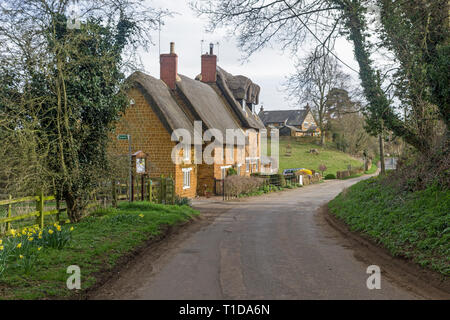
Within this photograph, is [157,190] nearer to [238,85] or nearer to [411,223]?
[411,223]

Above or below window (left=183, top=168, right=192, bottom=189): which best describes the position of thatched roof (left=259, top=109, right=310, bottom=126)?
above

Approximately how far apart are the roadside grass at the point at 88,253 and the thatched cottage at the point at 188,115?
19.4 ft

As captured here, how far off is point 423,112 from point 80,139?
11.8 m

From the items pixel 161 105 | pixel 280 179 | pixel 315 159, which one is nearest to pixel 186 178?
pixel 161 105

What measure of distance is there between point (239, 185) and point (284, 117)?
71.6 metres

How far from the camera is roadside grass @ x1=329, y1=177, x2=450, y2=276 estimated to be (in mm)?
8219

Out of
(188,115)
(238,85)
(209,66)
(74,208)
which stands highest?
(209,66)

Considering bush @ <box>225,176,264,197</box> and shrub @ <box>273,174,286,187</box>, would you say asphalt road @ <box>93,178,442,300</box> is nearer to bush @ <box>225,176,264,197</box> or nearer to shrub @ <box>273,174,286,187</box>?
bush @ <box>225,176,264,197</box>

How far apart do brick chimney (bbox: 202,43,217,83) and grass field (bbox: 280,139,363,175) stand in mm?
20031

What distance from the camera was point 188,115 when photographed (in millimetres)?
28250

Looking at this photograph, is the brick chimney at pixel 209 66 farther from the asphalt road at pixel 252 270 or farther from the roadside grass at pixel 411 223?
the asphalt road at pixel 252 270

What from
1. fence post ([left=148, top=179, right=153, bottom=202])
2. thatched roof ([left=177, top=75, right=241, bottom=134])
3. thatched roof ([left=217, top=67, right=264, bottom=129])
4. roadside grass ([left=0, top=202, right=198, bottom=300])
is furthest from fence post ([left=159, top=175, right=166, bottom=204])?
thatched roof ([left=217, top=67, right=264, bottom=129])

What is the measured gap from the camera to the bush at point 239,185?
27.9 m
